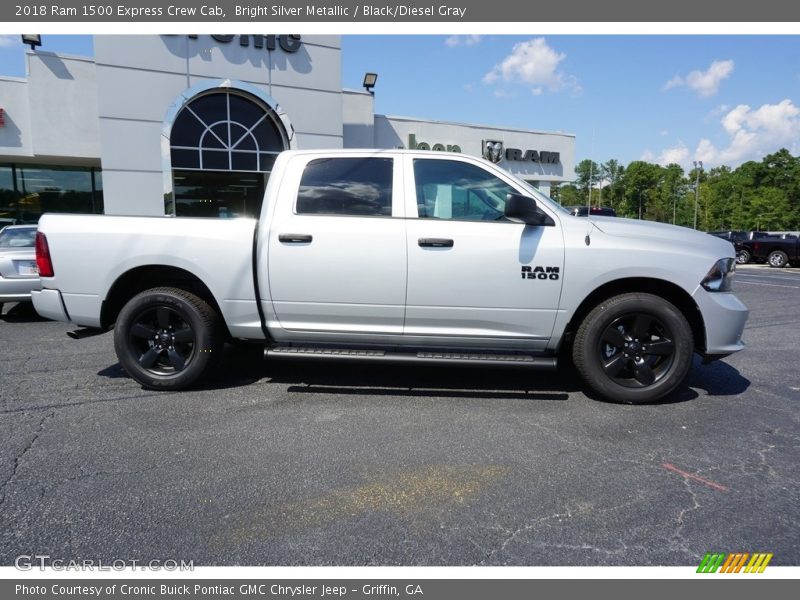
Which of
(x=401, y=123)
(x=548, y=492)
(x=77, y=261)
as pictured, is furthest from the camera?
(x=401, y=123)

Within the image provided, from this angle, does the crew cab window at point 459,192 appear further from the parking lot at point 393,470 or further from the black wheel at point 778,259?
the black wheel at point 778,259

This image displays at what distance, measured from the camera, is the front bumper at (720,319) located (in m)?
4.17

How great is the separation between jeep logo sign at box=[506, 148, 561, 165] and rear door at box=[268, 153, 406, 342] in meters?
20.8

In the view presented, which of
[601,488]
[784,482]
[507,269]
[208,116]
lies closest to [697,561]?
[601,488]

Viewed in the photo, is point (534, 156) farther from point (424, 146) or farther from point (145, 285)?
point (145, 285)

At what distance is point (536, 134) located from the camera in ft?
80.3

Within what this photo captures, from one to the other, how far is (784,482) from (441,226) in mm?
2795

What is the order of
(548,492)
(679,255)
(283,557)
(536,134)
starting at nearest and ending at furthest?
(283,557), (548,492), (679,255), (536,134)

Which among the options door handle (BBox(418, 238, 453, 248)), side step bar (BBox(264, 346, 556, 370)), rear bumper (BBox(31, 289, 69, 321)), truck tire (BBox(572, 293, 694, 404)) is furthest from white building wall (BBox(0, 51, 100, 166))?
truck tire (BBox(572, 293, 694, 404))

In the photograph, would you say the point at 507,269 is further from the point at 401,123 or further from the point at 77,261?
the point at 401,123

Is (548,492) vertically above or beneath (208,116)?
beneath

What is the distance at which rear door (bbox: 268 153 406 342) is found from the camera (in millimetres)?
4273

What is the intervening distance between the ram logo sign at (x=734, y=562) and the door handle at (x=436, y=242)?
262 centimetres

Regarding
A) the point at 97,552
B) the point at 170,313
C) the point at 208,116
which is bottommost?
the point at 97,552
